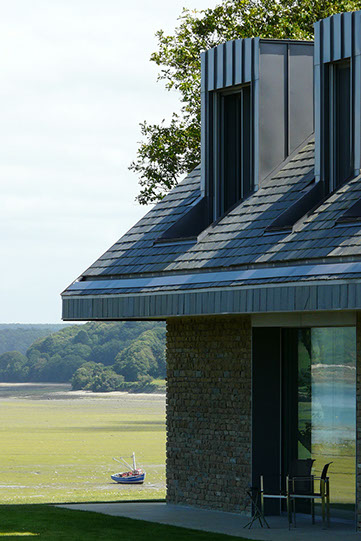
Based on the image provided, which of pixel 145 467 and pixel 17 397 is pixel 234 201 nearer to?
pixel 145 467

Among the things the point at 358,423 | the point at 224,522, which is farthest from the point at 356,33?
the point at 224,522

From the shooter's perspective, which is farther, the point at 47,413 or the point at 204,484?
the point at 47,413

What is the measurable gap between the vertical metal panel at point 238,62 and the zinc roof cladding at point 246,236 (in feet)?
5.41

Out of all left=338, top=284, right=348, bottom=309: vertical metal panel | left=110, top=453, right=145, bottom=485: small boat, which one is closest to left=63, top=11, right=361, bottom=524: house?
left=338, top=284, right=348, bottom=309: vertical metal panel

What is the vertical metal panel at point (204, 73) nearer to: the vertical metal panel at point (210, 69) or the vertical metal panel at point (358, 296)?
the vertical metal panel at point (210, 69)

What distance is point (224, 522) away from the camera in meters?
17.6

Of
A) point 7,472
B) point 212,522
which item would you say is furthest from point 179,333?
point 7,472

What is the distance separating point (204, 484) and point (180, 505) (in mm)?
867

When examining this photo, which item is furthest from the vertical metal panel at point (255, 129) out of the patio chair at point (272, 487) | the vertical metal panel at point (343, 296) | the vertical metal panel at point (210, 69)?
the vertical metal panel at point (343, 296)

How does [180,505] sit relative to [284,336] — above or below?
below

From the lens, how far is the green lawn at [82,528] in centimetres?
1596

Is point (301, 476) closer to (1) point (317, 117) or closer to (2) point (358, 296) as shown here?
(2) point (358, 296)

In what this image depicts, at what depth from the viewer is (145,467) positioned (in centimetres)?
5419

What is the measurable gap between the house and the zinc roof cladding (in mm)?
35
